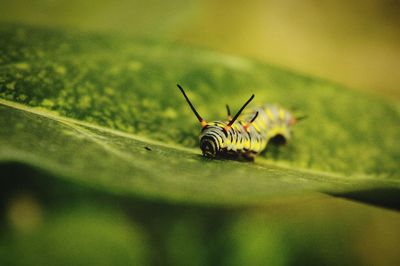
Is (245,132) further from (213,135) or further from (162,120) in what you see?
(162,120)

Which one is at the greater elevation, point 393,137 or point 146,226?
point 393,137

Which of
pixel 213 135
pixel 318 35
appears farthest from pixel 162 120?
pixel 318 35

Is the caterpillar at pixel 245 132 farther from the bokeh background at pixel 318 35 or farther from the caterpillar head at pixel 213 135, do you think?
the bokeh background at pixel 318 35

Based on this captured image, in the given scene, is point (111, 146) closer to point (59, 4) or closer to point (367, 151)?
point (367, 151)

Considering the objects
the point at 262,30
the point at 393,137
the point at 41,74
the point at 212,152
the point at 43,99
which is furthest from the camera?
the point at 262,30

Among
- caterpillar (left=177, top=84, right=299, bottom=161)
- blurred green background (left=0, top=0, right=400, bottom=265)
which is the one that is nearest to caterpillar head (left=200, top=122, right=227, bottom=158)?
caterpillar (left=177, top=84, right=299, bottom=161)

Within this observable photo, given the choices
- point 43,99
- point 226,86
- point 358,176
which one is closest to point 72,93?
point 43,99
